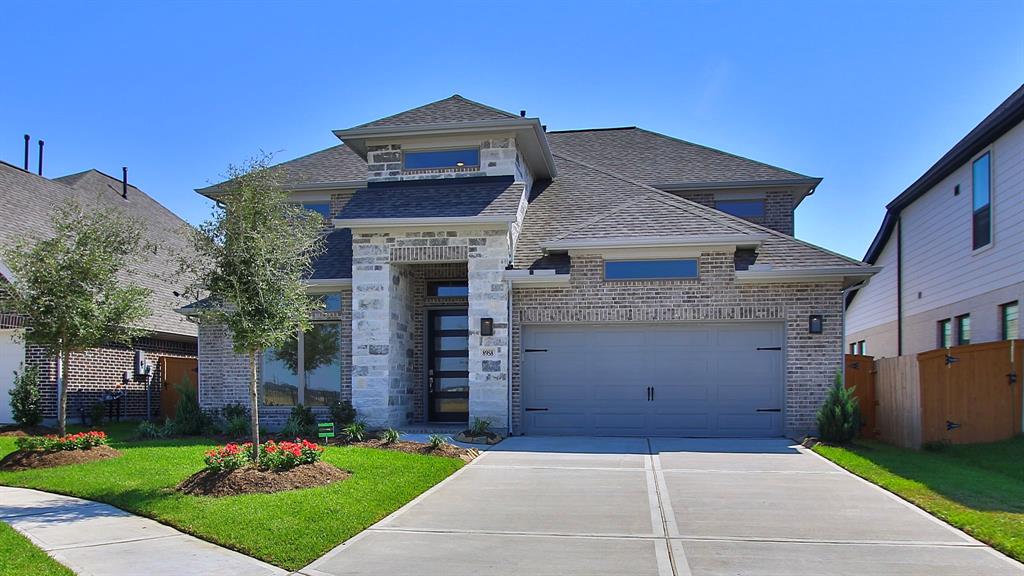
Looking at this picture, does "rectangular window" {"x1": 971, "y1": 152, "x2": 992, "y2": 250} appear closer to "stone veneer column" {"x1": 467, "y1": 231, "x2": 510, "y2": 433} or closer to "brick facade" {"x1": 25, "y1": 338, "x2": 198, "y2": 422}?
"stone veneer column" {"x1": 467, "y1": 231, "x2": 510, "y2": 433}

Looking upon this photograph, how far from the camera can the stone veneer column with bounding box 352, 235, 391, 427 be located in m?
15.0

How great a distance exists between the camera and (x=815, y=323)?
14.5m

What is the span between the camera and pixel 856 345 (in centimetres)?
2702

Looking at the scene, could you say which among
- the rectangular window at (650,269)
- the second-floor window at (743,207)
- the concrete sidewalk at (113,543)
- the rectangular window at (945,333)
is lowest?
the concrete sidewalk at (113,543)

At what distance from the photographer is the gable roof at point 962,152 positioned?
14422 mm

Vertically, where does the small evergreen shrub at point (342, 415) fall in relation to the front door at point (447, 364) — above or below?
below

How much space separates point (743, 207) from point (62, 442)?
594 inches

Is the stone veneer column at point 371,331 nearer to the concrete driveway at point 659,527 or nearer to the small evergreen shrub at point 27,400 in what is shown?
the concrete driveway at point 659,527

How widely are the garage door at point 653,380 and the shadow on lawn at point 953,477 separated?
211 centimetres

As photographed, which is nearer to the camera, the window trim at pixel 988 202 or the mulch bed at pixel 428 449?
the mulch bed at pixel 428 449

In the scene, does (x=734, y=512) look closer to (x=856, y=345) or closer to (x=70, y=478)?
(x=70, y=478)

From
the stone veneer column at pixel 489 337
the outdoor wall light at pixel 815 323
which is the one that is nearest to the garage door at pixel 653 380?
the outdoor wall light at pixel 815 323

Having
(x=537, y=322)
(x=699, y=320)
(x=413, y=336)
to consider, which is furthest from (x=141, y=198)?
(x=699, y=320)

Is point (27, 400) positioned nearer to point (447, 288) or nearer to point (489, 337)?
point (447, 288)
